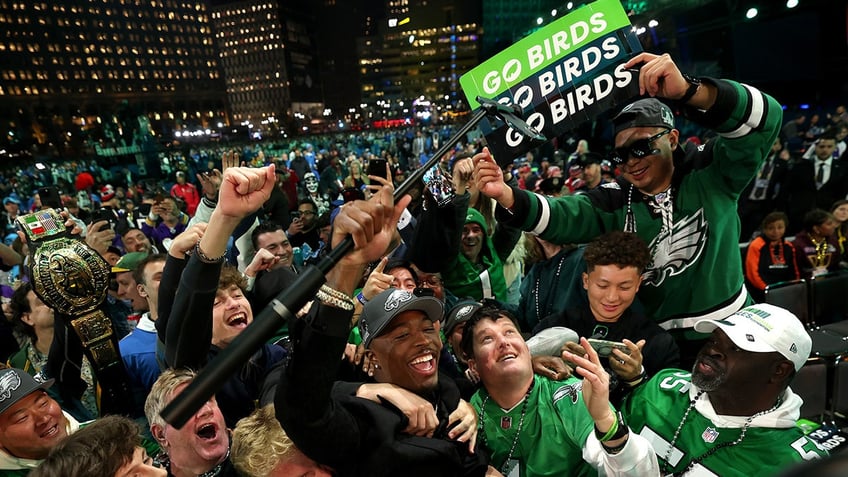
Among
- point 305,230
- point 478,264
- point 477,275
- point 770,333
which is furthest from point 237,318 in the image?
point 305,230

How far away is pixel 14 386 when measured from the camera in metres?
2.24

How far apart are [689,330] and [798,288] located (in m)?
2.84

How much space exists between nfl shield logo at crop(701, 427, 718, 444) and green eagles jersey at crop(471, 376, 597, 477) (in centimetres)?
55

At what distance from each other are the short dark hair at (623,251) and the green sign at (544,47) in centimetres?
124

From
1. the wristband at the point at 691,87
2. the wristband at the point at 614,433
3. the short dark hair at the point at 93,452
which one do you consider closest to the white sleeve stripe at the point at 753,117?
the wristband at the point at 691,87

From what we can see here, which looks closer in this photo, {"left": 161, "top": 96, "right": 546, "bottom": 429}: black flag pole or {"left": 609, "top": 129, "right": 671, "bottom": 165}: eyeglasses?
{"left": 161, "top": 96, "right": 546, "bottom": 429}: black flag pole

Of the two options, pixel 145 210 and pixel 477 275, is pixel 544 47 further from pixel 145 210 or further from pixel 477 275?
pixel 145 210

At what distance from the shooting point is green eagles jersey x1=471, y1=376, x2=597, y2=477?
217 centimetres

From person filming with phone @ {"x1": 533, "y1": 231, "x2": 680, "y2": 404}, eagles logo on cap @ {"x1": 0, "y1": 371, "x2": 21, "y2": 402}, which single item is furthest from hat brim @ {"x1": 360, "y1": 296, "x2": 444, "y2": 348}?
eagles logo on cap @ {"x1": 0, "y1": 371, "x2": 21, "y2": 402}

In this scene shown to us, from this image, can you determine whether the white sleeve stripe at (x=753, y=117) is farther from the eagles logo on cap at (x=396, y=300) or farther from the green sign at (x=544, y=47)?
the eagles logo on cap at (x=396, y=300)

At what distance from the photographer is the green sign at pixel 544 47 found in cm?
280

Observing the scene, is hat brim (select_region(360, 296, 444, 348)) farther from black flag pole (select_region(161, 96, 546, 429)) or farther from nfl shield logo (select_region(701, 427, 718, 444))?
nfl shield logo (select_region(701, 427, 718, 444))

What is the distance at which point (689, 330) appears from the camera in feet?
8.85

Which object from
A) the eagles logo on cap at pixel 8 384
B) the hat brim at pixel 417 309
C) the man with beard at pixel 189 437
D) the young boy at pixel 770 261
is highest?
the hat brim at pixel 417 309
